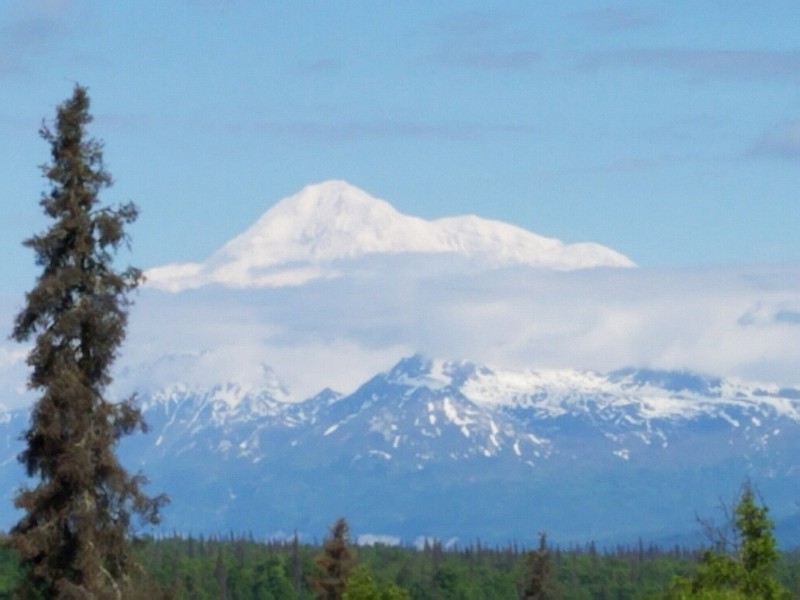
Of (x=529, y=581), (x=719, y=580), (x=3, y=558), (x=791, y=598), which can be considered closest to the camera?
(x=719, y=580)

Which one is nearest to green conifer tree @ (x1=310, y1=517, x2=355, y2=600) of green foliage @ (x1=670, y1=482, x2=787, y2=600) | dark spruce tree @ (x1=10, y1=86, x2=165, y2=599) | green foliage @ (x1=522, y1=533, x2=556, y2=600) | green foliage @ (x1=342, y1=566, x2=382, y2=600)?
green foliage @ (x1=342, y1=566, x2=382, y2=600)

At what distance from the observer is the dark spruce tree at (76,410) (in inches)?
1342

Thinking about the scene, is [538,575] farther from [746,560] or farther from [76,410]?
[76,410]

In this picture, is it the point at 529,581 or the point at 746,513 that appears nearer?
the point at 746,513

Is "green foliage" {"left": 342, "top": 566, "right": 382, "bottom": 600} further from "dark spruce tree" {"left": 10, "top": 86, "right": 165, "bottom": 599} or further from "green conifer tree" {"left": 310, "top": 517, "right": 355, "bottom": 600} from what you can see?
"dark spruce tree" {"left": 10, "top": 86, "right": 165, "bottom": 599}

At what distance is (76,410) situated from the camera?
34.3 m

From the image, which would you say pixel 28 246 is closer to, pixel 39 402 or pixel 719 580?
pixel 39 402

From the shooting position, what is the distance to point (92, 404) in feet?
113

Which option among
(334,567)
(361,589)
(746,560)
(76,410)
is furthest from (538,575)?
(76,410)

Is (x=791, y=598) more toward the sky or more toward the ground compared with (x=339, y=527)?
more toward the ground

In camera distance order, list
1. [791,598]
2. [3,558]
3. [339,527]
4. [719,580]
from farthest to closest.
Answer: [3,558]
[339,527]
[791,598]
[719,580]

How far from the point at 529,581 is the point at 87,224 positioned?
97973 mm

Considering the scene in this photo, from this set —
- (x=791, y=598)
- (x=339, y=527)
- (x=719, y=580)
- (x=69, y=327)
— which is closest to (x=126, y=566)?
(x=69, y=327)

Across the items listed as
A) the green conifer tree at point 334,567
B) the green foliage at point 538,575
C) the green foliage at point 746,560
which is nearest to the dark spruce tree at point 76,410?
the green foliage at point 746,560
